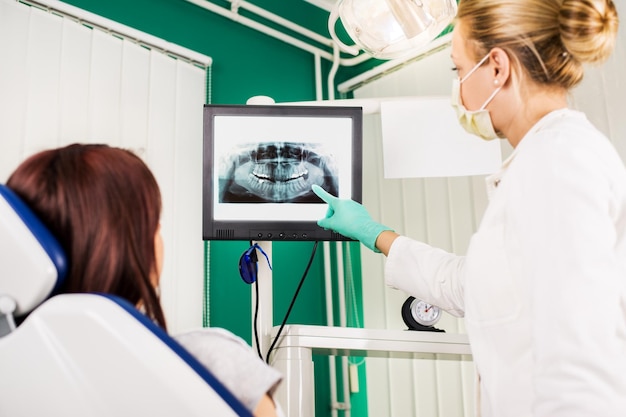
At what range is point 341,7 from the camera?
1871 mm

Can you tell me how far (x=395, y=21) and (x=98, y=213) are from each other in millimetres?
1224

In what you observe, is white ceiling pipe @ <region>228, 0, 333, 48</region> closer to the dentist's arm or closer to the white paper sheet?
the white paper sheet

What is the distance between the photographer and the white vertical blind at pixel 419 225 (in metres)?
2.45

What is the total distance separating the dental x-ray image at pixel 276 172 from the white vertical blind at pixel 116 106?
580 millimetres

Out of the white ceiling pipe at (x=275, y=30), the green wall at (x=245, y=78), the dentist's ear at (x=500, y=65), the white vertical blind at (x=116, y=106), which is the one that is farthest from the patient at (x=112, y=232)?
the white ceiling pipe at (x=275, y=30)

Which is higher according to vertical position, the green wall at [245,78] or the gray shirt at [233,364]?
the green wall at [245,78]

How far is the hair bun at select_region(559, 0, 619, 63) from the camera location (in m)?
1.17

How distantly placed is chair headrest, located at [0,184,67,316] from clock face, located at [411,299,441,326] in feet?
A: 4.18

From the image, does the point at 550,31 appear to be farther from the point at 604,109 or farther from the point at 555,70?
the point at 604,109

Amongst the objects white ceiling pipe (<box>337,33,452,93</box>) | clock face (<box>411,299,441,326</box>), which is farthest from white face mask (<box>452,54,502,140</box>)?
white ceiling pipe (<box>337,33,452,93</box>)

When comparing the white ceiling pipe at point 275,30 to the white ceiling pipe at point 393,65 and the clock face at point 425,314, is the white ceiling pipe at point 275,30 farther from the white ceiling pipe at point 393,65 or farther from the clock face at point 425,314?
the clock face at point 425,314

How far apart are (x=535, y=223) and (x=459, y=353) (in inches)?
28.8

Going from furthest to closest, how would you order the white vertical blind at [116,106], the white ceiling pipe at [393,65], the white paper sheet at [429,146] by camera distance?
the white ceiling pipe at [393,65], the white vertical blind at [116,106], the white paper sheet at [429,146]

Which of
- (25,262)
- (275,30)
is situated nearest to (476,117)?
Result: (25,262)
